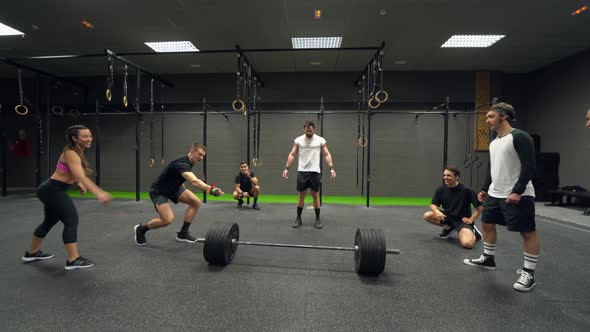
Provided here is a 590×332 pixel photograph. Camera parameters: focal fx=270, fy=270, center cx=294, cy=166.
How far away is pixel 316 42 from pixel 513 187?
409 cm

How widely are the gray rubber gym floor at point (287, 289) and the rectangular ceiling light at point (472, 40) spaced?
11.2 ft

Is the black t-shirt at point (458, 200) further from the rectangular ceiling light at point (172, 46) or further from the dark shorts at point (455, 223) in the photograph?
the rectangular ceiling light at point (172, 46)

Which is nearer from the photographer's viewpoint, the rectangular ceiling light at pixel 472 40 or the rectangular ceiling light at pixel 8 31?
the rectangular ceiling light at pixel 8 31

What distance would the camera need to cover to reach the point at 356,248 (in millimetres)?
2188

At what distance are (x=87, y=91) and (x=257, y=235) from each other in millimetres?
6753

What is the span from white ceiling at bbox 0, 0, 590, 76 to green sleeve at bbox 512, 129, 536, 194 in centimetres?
277

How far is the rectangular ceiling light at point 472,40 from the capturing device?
462cm

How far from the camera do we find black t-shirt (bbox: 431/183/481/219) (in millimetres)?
2889

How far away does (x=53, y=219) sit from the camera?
217 centimetres

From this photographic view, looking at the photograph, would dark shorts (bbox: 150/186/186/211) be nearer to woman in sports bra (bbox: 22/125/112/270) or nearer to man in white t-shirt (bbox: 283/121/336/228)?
woman in sports bra (bbox: 22/125/112/270)

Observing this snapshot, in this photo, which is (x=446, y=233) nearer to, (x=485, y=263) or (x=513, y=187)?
(x=485, y=263)

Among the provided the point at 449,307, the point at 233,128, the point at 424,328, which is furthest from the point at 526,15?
the point at 233,128

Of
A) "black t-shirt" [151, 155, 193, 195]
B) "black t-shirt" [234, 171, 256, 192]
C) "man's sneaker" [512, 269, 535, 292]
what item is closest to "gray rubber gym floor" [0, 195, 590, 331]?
"man's sneaker" [512, 269, 535, 292]

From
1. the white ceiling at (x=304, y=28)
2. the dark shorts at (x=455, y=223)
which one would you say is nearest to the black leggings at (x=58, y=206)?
the white ceiling at (x=304, y=28)
